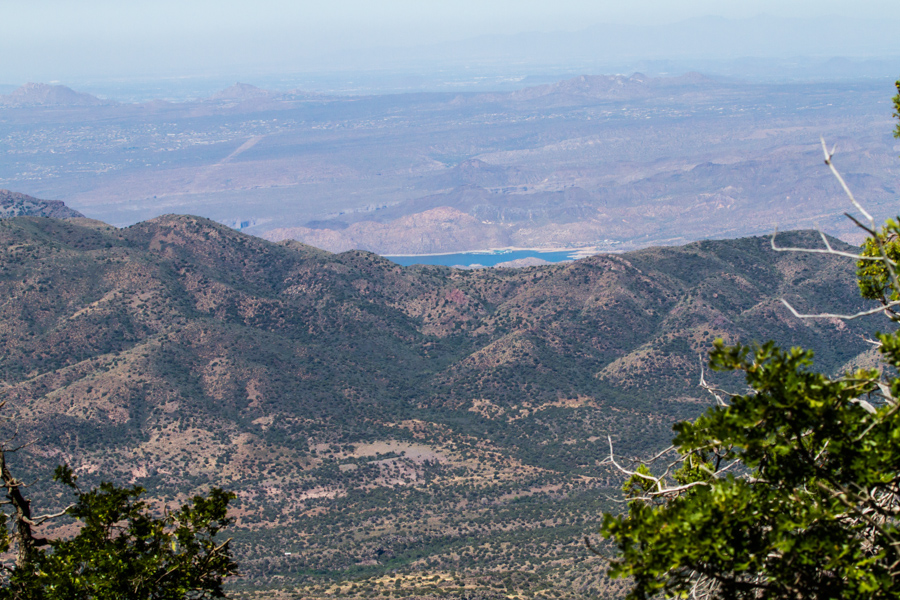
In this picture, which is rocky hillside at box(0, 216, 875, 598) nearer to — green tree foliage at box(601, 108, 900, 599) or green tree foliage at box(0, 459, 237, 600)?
green tree foliage at box(0, 459, 237, 600)

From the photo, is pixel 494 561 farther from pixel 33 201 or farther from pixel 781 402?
pixel 33 201

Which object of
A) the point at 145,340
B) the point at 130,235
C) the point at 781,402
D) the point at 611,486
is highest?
the point at 781,402

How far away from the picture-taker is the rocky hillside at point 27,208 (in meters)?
142

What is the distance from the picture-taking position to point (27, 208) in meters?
Answer: 144

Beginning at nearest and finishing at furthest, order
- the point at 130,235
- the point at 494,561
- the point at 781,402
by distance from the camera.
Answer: the point at 781,402 < the point at 494,561 < the point at 130,235

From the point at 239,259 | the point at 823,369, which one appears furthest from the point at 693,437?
the point at 239,259

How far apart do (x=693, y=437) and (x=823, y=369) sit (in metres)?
78.9

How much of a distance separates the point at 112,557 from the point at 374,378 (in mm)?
70396

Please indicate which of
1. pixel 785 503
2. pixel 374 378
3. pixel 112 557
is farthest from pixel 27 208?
pixel 785 503

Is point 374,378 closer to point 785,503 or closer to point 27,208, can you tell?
point 785,503

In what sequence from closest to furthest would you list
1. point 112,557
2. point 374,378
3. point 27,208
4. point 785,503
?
point 785,503 → point 112,557 → point 374,378 → point 27,208

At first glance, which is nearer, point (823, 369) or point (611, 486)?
point (611, 486)

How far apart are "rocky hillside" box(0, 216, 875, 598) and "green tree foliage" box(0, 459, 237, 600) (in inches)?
1059

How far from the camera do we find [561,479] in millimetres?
67625
